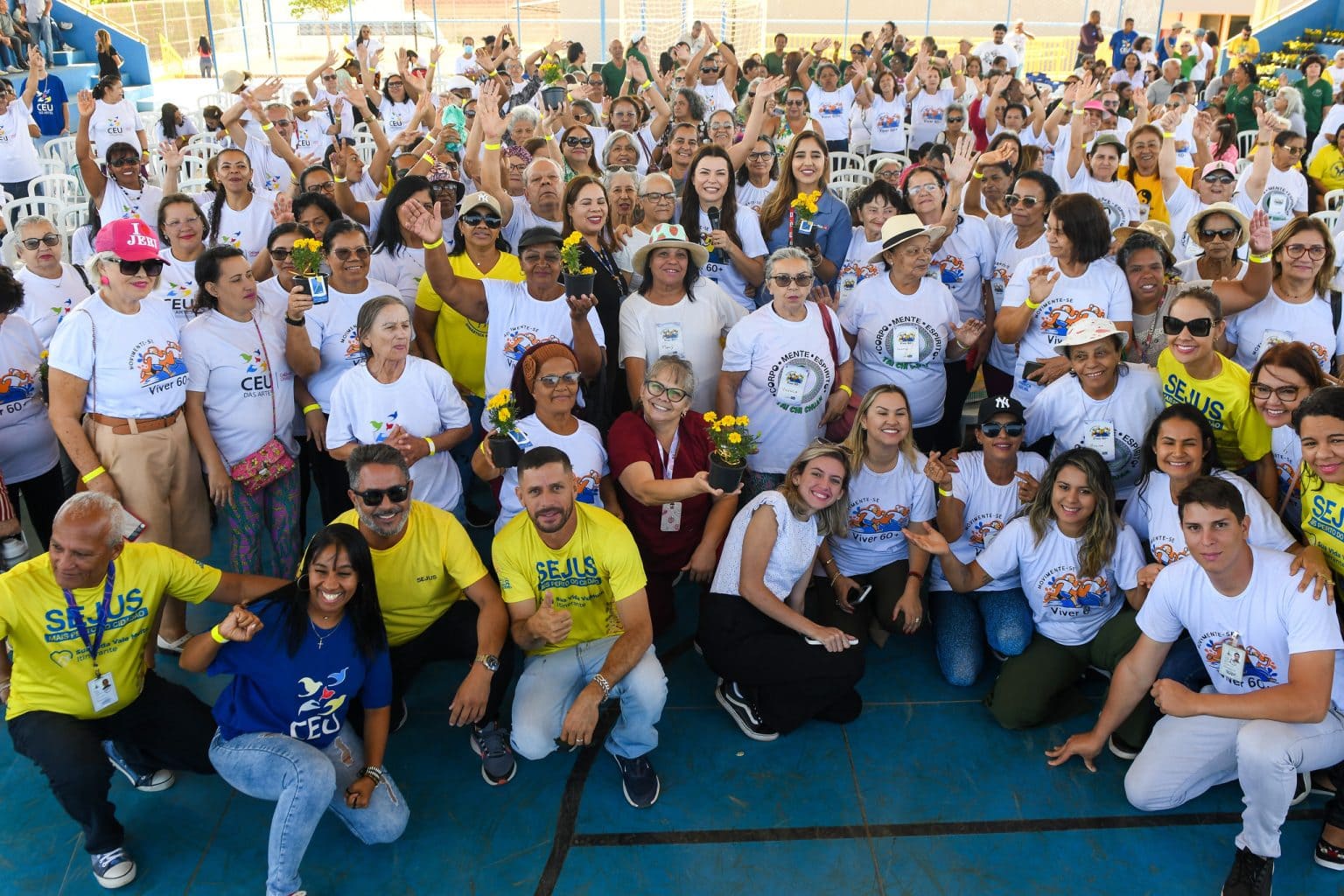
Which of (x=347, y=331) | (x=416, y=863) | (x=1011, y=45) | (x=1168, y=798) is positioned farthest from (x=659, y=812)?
(x=1011, y=45)

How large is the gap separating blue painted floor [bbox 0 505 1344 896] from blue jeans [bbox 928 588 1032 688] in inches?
12.5

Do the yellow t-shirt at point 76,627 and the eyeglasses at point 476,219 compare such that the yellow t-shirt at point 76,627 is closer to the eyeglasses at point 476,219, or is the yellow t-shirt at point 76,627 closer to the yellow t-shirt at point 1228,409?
the eyeglasses at point 476,219

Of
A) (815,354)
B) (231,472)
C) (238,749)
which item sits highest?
(815,354)

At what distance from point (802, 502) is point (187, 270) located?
3384mm

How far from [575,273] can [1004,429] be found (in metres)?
2.10

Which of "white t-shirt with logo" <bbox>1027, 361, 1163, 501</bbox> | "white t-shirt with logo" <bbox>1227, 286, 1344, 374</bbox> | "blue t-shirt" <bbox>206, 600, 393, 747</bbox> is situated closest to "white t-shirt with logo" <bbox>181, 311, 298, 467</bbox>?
"blue t-shirt" <bbox>206, 600, 393, 747</bbox>

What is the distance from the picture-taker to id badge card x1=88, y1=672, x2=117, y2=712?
3455 millimetres

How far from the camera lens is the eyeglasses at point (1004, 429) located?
443cm

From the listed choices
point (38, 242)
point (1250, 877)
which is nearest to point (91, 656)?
point (38, 242)

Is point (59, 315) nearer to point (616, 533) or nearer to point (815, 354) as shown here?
point (616, 533)

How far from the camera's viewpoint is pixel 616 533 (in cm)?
394

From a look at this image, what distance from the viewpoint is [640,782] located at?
12.5ft

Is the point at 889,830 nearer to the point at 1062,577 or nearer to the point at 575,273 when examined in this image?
the point at 1062,577

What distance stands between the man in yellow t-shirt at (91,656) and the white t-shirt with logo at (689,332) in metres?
2.24
